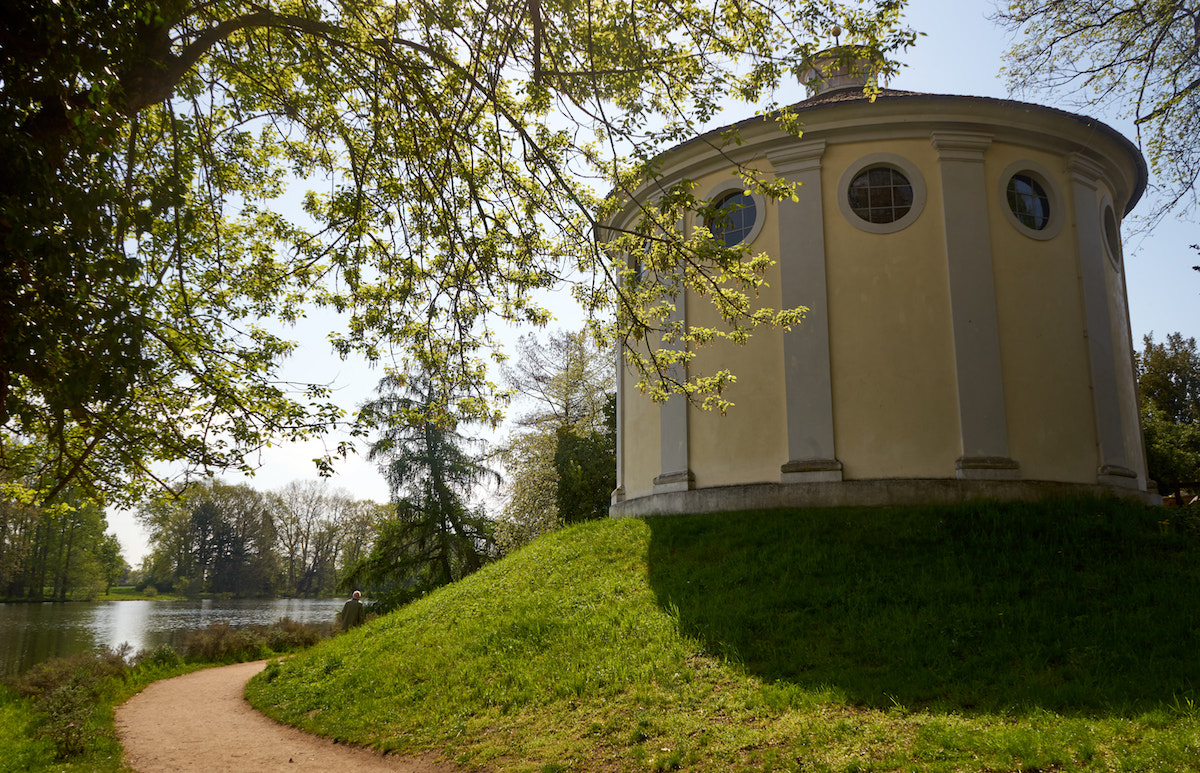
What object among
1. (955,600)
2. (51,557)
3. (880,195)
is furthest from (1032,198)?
(51,557)

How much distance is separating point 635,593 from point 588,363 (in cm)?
2016

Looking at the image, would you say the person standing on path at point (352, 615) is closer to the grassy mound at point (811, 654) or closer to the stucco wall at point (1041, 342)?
the grassy mound at point (811, 654)

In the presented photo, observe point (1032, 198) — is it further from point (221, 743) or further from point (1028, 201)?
point (221, 743)

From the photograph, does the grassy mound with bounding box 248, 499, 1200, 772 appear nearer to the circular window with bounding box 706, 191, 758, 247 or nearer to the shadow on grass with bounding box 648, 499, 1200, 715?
the shadow on grass with bounding box 648, 499, 1200, 715

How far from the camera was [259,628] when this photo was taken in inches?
829

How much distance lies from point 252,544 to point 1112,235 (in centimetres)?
6492

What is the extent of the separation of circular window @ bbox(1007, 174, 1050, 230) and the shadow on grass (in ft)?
17.8

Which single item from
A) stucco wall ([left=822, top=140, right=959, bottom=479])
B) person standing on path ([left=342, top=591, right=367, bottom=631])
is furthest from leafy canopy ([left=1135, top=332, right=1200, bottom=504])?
person standing on path ([left=342, top=591, right=367, bottom=631])

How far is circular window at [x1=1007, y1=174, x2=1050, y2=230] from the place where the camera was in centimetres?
1377

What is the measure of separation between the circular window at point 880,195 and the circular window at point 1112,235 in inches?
193

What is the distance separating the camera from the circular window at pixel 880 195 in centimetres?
1351

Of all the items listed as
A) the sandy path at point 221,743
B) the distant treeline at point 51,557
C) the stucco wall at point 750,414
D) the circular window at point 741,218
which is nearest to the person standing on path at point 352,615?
the sandy path at point 221,743

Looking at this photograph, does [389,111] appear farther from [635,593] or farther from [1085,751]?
[1085,751]

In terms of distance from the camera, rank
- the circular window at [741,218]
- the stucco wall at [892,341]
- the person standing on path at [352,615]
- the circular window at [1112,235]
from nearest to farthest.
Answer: the stucco wall at [892,341]
the circular window at [741,218]
the circular window at [1112,235]
the person standing on path at [352,615]
